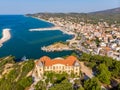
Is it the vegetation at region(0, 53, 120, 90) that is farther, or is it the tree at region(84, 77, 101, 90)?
the vegetation at region(0, 53, 120, 90)

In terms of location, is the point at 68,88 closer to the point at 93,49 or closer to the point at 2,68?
the point at 2,68

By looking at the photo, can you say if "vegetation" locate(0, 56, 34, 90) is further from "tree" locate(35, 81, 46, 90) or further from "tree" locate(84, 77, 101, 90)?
"tree" locate(84, 77, 101, 90)

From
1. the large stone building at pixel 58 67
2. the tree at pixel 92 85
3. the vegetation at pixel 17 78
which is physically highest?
the tree at pixel 92 85

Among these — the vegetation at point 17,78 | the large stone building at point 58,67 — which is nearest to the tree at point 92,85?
the large stone building at point 58,67

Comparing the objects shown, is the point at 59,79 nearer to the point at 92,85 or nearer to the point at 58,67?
the point at 58,67

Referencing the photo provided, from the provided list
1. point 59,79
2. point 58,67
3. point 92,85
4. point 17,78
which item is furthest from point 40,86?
point 17,78

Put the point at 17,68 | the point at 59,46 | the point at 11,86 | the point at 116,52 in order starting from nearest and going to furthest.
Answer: the point at 11,86, the point at 17,68, the point at 116,52, the point at 59,46

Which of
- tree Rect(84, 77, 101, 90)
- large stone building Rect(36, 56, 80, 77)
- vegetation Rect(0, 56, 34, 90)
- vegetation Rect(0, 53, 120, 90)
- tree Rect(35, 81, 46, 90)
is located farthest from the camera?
large stone building Rect(36, 56, 80, 77)

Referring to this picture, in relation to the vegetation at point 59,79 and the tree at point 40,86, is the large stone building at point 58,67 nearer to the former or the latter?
the vegetation at point 59,79

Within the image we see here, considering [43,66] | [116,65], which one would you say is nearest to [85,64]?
[116,65]

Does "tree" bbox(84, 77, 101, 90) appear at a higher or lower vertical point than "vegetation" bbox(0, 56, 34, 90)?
higher

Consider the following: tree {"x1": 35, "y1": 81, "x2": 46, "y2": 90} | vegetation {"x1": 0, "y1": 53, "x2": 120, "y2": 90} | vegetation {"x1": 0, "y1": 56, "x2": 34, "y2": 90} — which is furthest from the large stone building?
tree {"x1": 35, "y1": 81, "x2": 46, "y2": 90}
